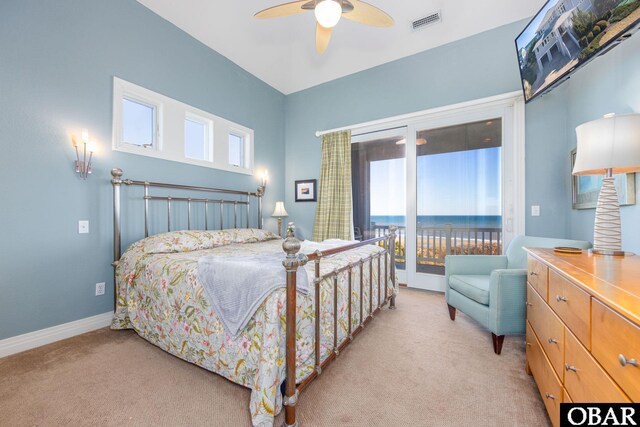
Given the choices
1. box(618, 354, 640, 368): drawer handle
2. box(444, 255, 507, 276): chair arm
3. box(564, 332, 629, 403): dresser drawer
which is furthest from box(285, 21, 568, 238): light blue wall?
box(618, 354, 640, 368): drawer handle

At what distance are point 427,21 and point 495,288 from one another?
3272 millimetres

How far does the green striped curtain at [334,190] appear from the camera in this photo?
13.7 ft

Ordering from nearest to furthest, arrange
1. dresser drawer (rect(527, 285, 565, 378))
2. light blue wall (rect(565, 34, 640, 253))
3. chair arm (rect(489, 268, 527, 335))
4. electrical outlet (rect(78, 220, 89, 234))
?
1. dresser drawer (rect(527, 285, 565, 378))
2. light blue wall (rect(565, 34, 640, 253))
3. chair arm (rect(489, 268, 527, 335))
4. electrical outlet (rect(78, 220, 89, 234))

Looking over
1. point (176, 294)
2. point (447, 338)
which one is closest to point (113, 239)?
point (176, 294)

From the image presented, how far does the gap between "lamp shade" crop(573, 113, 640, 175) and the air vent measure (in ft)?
8.45

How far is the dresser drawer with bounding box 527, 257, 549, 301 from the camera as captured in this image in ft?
4.52

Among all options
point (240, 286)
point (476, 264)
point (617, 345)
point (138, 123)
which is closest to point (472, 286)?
point (476, 264)

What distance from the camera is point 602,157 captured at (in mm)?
1411

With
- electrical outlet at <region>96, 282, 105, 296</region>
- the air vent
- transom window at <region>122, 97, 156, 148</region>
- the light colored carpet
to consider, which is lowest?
the light colored carpet

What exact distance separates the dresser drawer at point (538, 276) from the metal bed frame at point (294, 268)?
Result: 3.70 ft

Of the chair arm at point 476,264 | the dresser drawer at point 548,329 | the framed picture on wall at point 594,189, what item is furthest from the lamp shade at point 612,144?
the chair arm at point 476,264

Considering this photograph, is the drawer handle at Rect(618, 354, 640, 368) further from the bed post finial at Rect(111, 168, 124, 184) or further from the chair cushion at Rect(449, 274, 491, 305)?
the bed post finial at Rect(111, 168, 124, 184)

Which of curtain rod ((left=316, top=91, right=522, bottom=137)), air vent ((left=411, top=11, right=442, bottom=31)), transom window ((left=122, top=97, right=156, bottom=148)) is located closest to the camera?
transom window ((left=122, top=97, right=156, bottom=148))

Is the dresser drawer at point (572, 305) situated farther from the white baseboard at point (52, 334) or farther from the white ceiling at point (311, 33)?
the white baseboard at point (52, 334)
